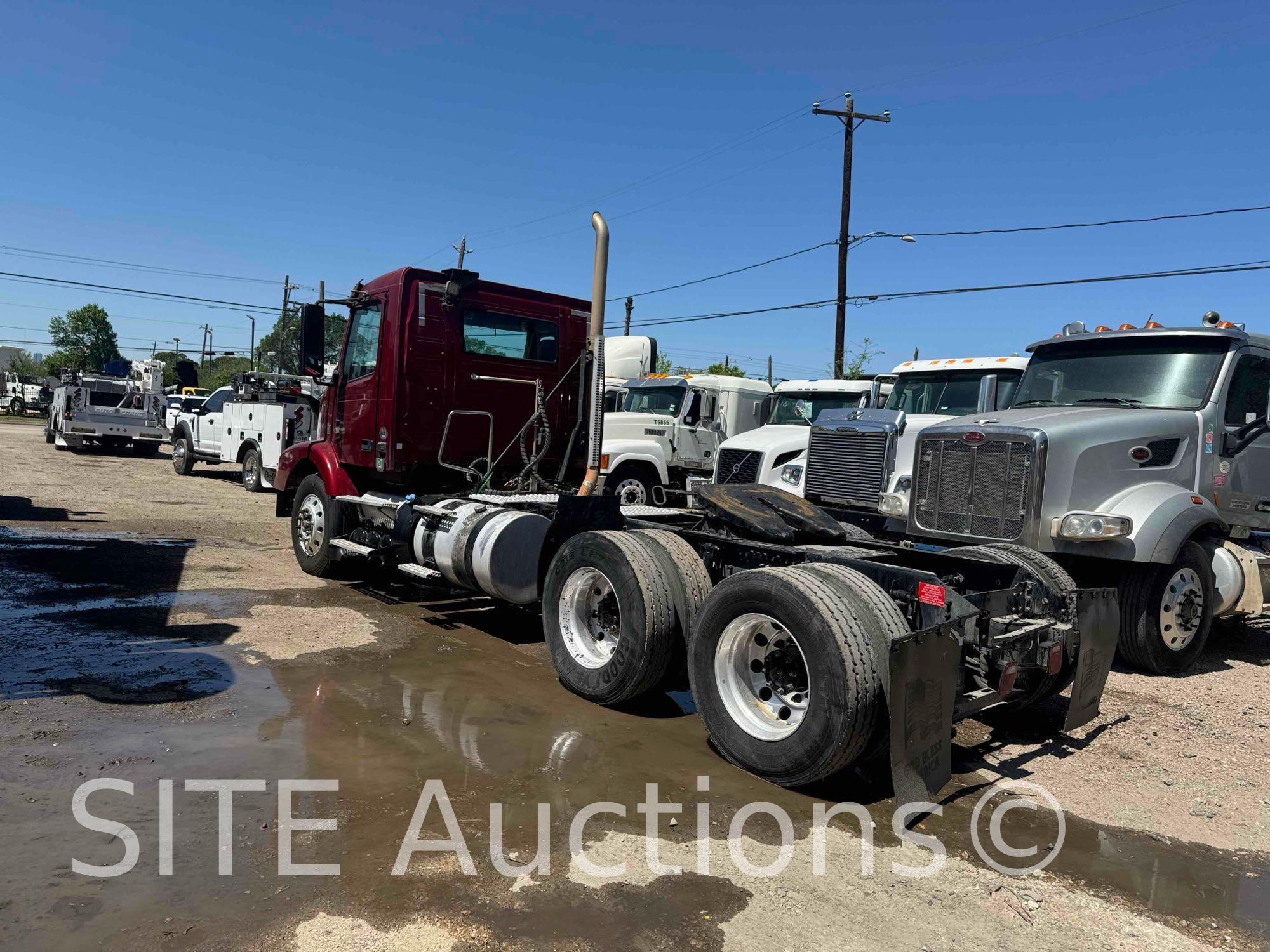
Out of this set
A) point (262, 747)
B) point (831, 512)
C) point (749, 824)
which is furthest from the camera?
point (831, 512)

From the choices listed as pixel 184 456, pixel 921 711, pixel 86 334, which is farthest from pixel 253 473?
pixel 86 334

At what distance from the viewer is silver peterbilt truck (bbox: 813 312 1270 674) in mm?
6828

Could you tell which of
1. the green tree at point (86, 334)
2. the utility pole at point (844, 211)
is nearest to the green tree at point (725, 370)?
Result: the utility pole at point (844, 211)

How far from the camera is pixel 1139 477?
722 centimetres

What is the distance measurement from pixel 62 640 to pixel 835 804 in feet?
17.9

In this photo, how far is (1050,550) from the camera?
698 cm

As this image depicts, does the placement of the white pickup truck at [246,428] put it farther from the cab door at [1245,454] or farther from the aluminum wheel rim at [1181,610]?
the cab door at [1245,454]

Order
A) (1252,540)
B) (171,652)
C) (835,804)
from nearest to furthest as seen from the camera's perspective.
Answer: (835,804), (171,652), (1252,540)

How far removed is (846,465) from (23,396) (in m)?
60.4

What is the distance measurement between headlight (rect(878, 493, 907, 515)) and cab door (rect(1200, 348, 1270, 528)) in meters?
2.38

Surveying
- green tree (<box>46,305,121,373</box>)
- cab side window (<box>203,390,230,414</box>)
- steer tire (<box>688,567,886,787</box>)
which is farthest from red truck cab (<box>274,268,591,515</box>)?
green tree (<box>46,305,121,373</box>)

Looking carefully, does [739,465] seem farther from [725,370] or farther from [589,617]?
[725,370]

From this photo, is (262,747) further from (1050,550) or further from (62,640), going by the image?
(1050,550)

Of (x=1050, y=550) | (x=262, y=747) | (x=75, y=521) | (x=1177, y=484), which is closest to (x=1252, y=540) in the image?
(x=1177, y=484)
